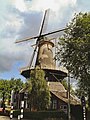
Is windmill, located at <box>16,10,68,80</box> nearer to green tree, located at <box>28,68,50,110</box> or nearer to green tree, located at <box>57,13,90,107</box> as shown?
green tree, located at <box>28,68,50,110</box>

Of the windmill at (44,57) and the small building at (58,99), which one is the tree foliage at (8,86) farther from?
the small building at (58,99)

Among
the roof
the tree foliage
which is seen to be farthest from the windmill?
the tree foliage

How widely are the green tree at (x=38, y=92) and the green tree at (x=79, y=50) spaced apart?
7440mm

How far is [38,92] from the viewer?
158 feet

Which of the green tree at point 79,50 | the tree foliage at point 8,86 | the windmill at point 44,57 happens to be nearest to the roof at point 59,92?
the windmill at point 44,57

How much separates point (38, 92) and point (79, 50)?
43.3 ft

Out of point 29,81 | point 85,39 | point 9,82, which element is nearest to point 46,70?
point 29,81

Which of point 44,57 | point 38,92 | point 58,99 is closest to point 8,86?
point 44,57

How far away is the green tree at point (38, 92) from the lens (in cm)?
4791

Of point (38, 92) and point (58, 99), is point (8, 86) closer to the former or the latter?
point (58, 99)

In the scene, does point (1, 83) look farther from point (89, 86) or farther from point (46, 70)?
point (89, 86)

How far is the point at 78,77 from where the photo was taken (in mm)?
40969

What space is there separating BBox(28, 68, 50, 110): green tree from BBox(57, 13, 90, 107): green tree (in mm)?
7440

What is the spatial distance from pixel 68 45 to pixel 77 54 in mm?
3202
